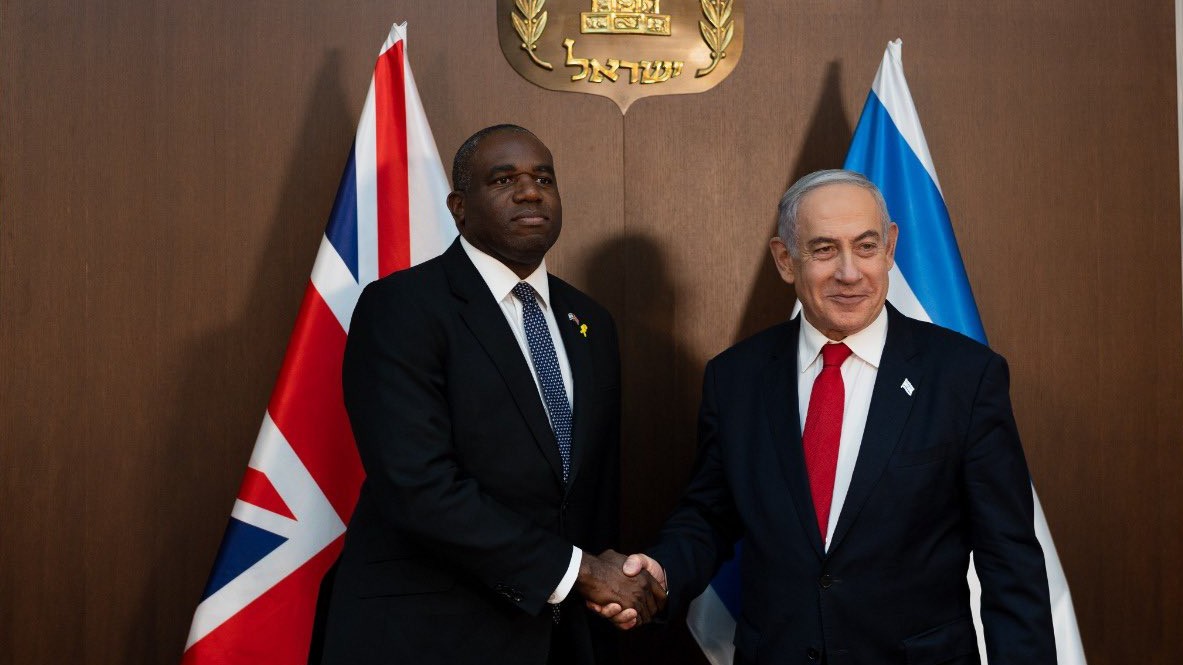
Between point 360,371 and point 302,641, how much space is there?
80 centimetres

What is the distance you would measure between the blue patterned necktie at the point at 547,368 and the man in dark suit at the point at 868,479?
287 millimetres

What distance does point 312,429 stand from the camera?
7.31 ft


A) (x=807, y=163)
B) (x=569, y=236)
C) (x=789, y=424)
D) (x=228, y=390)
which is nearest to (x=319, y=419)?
(x=228, y=390)

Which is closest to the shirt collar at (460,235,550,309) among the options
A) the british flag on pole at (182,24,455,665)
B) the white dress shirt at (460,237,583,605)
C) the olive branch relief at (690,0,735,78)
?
the white dress shirt at (460,237,583,605)

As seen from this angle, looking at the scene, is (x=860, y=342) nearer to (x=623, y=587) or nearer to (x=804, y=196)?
(x=804, y=196)

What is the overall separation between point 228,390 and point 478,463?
3.65 feet

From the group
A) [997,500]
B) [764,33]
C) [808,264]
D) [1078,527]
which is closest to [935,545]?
[997,500]

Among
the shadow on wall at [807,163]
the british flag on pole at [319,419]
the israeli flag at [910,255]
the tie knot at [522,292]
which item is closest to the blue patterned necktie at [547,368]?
the tie knot at [522,292]

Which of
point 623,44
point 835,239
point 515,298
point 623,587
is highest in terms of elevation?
point 623,44

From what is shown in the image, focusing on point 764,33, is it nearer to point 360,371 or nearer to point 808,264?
point 808,264

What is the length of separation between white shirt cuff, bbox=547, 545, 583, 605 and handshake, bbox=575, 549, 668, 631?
0.9 inches

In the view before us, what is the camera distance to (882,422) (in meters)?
1.64

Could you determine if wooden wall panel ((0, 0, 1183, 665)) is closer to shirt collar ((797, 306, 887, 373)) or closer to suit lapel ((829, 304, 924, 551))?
shirt collar ((797, 306, 887, 373))

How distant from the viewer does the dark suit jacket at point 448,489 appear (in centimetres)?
168
